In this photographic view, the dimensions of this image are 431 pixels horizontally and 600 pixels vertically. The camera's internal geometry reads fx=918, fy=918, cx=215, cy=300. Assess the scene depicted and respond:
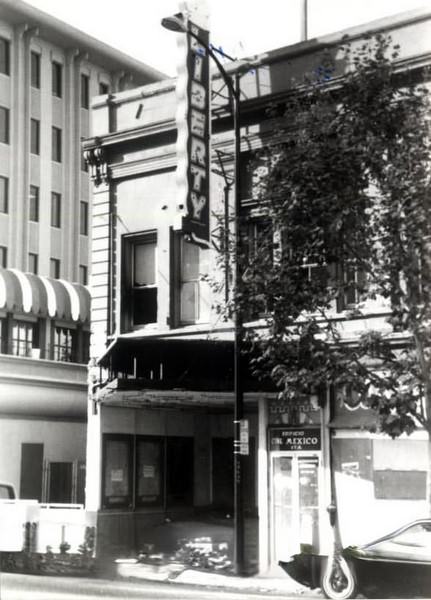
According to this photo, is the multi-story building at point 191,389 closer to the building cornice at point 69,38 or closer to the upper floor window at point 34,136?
the building cornice at point 69,38

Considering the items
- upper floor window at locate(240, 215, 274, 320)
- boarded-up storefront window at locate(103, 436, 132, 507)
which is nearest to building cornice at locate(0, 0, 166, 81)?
upper floor window at locate(240, 215, 274, 320)

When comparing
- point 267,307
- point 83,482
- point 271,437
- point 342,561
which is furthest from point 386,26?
point 83,482

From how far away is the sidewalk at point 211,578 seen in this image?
14572 mm

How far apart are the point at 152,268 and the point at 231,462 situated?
4.94 m

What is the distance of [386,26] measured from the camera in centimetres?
1623

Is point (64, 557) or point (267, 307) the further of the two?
point (64, 557)

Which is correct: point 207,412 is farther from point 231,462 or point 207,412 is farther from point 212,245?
point 212,245

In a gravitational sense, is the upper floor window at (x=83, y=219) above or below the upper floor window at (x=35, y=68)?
below

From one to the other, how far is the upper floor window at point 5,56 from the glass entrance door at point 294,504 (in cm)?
1596

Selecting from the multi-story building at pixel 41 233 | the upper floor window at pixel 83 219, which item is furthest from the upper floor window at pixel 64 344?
the upper floor window at pixel 83 219

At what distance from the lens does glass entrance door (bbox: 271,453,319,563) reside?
16.2 meters

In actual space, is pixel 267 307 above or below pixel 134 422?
above

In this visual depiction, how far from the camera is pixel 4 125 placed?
25703 mm

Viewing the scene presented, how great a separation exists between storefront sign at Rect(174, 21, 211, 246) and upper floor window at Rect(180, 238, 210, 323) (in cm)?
191
